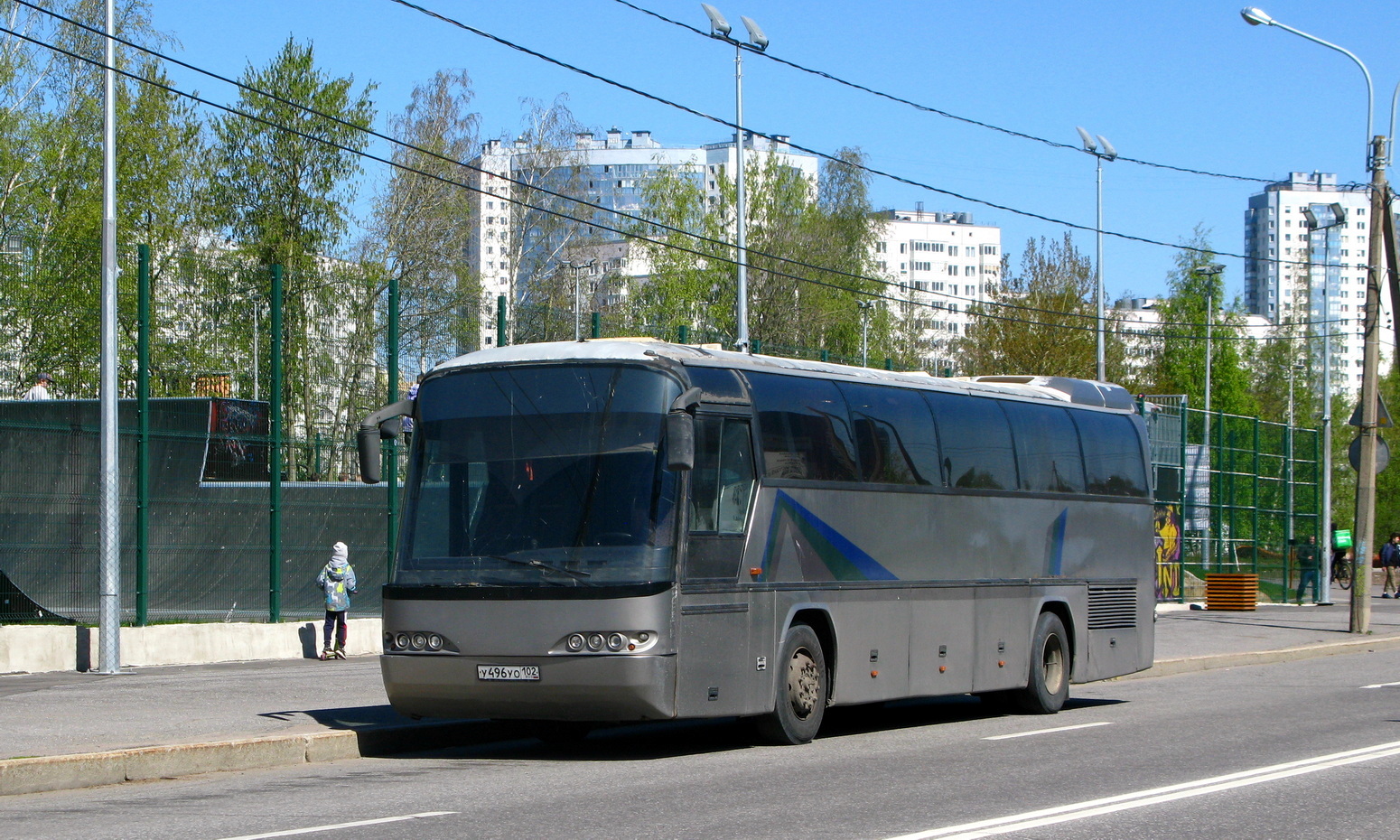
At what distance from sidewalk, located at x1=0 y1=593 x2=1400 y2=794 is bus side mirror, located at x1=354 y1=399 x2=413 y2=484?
6.48 ft

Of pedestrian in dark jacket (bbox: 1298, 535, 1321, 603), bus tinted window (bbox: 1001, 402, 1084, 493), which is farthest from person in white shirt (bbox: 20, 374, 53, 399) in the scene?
pedestrian in dark jacket (bbox: 1298, 535, 1321, 603)

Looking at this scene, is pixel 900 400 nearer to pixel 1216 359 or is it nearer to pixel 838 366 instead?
pixel 838 366

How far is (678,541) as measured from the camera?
1205 centimetres

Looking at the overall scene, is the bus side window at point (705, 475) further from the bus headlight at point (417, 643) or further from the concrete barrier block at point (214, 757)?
the concrete barrier block at point (214, 757)

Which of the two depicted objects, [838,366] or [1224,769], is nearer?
[1224,769]

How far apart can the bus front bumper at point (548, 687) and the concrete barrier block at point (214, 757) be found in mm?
981

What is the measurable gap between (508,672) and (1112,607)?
8.52m

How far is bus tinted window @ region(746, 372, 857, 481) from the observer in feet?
43.7

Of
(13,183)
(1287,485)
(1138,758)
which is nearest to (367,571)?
(1138,758)

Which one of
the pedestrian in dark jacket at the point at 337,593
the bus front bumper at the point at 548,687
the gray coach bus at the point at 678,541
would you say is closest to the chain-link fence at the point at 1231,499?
the pedestrian in dark jacket at the point at 337,593

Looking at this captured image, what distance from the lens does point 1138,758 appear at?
11969 millimetres

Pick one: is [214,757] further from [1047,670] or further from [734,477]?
[1047,670]

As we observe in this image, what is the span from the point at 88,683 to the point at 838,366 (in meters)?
8.49

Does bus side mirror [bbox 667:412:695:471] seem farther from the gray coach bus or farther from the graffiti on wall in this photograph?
the graffiti on wall
